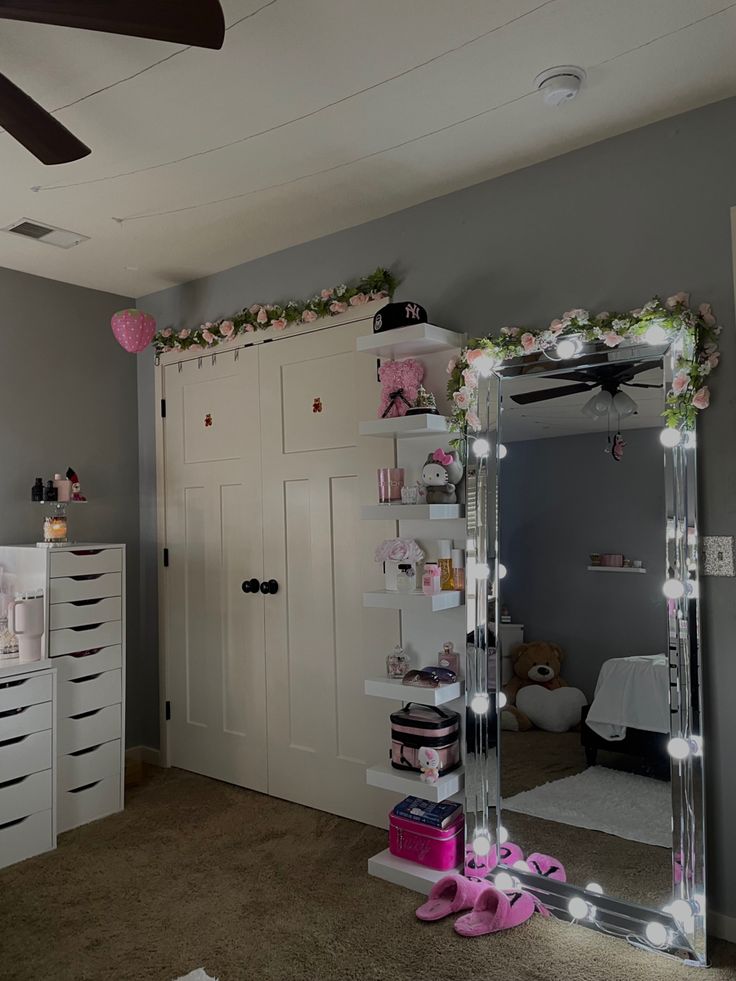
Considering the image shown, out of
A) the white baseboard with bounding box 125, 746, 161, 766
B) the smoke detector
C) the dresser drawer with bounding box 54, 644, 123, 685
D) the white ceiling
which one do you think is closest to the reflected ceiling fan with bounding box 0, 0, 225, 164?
the white ceiling

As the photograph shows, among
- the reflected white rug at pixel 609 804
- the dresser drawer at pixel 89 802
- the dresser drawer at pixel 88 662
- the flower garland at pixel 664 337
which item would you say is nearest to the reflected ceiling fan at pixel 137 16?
the flower garland at pixel 664 337

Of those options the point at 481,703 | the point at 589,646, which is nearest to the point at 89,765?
the point at 481,703

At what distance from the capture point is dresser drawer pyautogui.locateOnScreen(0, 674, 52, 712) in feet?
9.89

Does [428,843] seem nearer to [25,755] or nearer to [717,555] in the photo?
[717,555]

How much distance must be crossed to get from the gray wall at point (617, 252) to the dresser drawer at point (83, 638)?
1.94 meters

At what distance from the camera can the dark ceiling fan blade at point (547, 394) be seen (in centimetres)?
258

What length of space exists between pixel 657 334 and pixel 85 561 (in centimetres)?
260

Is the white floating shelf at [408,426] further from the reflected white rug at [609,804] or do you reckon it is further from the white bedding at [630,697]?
the reflected white rug at [609,804]

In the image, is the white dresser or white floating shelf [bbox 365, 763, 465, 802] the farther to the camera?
the white dresser

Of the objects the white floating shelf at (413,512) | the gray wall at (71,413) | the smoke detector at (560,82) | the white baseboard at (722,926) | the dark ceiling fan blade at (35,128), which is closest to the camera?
the dark ceiling fan blade at (35,128)

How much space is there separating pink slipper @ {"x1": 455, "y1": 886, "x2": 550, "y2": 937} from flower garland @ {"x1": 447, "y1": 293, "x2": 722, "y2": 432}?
1.68 meters

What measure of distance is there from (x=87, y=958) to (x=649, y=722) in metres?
1.95

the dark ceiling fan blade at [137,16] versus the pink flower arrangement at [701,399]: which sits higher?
the dark ceiling fan blade at [137,16]

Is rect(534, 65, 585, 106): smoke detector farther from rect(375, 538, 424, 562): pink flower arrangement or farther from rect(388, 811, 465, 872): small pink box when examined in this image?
rect(388, 811, 465, 872): small pink box
